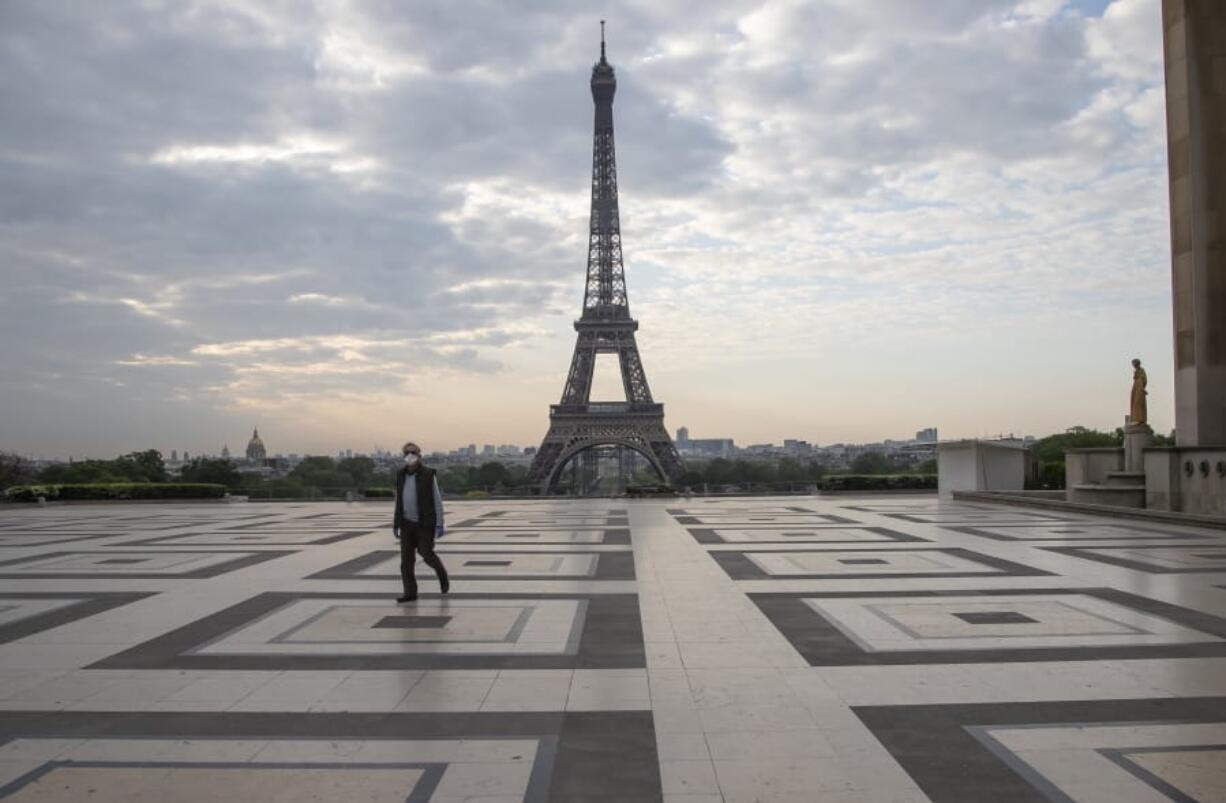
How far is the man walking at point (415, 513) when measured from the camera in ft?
29.3

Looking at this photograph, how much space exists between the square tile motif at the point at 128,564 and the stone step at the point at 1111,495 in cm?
1715

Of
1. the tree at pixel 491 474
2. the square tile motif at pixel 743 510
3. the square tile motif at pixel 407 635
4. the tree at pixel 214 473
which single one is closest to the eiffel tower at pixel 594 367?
the tree at pixel 214 473

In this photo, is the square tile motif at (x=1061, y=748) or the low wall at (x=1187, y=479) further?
the low wall at (x=1187, y=479)

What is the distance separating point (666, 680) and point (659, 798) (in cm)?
194

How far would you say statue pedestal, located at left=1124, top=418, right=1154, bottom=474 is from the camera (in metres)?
19.5

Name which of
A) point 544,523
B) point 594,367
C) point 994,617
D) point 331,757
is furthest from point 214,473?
point 331,757

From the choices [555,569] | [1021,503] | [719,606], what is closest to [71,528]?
[555,569]

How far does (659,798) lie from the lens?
391 centimetres

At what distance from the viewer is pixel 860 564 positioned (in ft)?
37.9

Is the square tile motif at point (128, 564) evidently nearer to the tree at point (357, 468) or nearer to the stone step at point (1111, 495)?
the stone step at point (1111, 495)

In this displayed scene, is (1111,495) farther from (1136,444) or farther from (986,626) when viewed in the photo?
(986,626)

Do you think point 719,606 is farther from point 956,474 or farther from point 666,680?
point 956,474

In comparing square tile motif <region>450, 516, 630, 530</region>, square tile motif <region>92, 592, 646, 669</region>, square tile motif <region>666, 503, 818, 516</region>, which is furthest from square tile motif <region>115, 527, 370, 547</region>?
square tile motif <region>666, 503, 818, 516</region>

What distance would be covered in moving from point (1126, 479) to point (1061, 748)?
17.8 m
